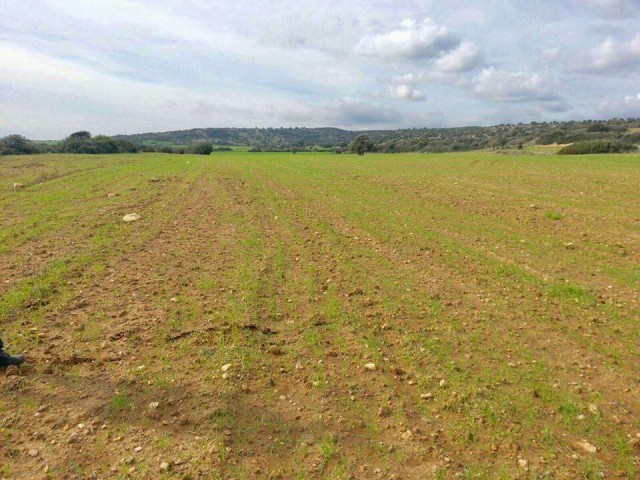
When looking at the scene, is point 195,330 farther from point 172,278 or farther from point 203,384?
point 172,278

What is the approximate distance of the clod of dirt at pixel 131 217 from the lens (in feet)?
43.9

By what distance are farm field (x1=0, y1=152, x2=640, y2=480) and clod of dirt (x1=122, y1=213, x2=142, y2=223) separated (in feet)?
5.11

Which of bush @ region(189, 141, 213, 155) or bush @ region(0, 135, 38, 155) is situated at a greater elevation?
bush @ region(0, 135, 38, 155)

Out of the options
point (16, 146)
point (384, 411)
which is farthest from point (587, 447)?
point (16, 146)

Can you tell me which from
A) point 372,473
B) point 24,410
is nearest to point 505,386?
point 372,473

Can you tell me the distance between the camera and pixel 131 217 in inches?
538

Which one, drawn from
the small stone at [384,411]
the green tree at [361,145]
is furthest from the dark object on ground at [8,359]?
the green tree at [361,145]

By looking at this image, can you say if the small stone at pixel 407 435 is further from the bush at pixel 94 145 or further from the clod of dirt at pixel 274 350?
the bush at pixel 94 145

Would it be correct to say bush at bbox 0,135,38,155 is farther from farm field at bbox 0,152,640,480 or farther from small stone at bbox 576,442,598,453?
small stone at bbox 576,442,598,453

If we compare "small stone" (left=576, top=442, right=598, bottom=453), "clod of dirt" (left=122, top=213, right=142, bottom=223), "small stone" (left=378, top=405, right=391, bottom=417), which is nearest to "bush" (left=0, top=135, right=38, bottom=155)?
"clod of dirt" (left=122, top=213, right=142, bottom=223)

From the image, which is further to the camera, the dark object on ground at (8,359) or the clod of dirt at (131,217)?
the clod of dirt at (131,217)

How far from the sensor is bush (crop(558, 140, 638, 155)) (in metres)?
57.0

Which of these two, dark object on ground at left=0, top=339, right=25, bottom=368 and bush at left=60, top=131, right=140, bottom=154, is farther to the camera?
bush at left=60, top=131, right=140, bottom=154

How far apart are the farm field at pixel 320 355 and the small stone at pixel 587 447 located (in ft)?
→ 0.14
